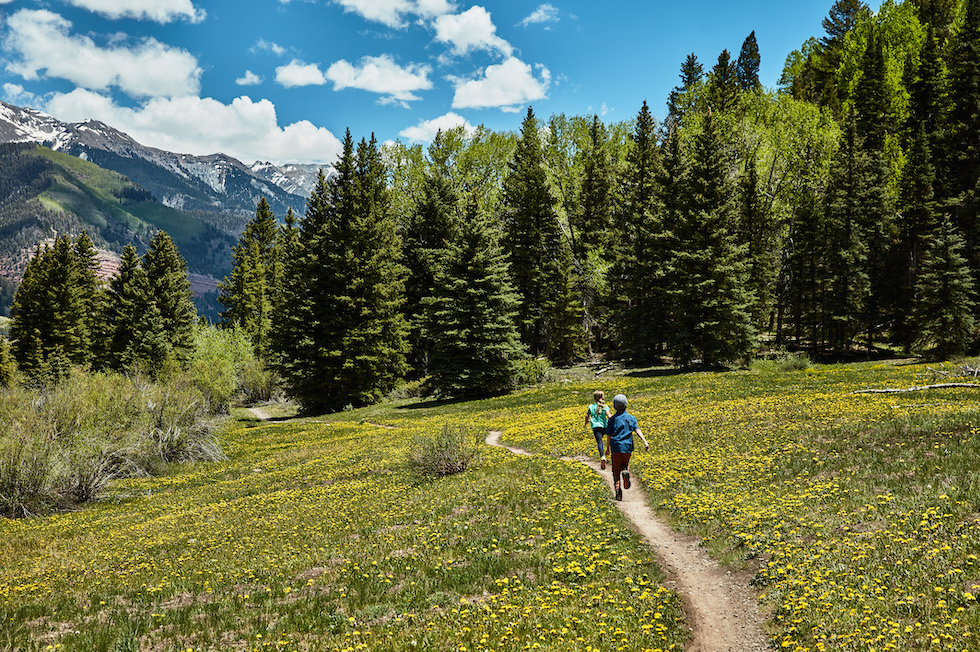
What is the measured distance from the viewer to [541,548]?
1006 cm

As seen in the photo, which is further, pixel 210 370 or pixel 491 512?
pixel 210 370

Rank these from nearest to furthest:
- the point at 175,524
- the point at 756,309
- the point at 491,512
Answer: the point at 491,512, the point at 175,524, the point at 756,309

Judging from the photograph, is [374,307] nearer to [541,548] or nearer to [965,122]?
[541,548]

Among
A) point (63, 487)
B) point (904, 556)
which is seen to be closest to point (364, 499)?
point (904, 556)

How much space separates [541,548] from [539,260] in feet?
156

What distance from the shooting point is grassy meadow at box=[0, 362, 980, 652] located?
681 centimetres

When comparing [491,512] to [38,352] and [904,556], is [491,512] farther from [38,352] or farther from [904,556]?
[38,352]

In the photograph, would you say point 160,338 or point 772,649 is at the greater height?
point 160,338

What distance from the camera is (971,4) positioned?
158 feet

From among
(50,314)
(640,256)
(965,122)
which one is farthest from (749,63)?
(50,314)

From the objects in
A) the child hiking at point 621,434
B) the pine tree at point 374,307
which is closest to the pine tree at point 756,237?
the pine tree at point 374,307

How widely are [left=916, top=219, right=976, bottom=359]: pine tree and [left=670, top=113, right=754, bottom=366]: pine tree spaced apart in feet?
A: 37.1

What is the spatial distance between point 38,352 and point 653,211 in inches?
2865

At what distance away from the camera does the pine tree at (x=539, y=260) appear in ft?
180
